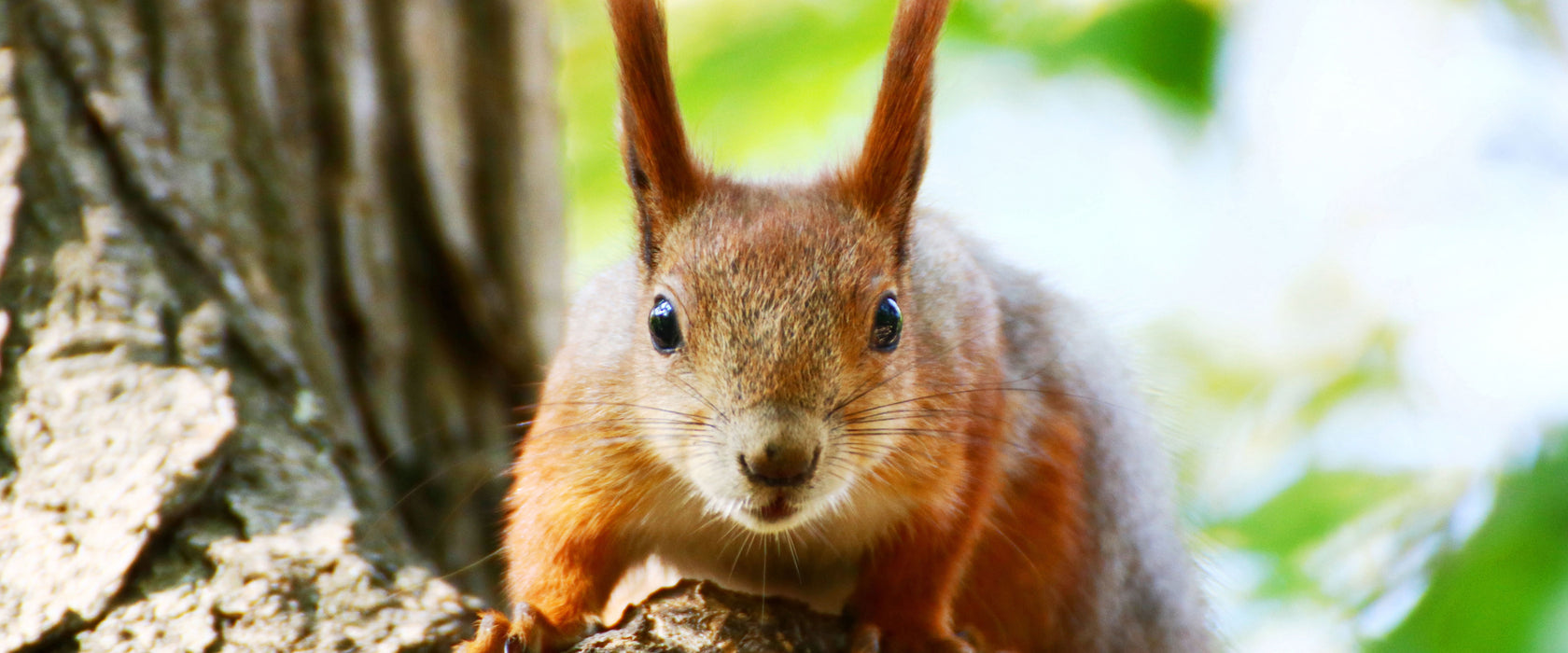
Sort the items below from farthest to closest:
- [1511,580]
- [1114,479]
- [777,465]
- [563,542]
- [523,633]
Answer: [1114,479], [1511,580], [563,542], [523,633], [777,465]

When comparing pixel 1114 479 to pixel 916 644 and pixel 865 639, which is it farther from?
pixel 865 639

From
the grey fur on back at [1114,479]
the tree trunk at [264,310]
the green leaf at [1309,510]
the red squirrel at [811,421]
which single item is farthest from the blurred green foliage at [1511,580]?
the tree trunk at [264,310]

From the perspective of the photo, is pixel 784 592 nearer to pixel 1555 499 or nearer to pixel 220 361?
pixel 220 361

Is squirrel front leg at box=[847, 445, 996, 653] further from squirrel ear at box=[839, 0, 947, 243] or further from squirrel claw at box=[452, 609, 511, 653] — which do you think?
squirrel claw at box=[452, 609, 511, 653]

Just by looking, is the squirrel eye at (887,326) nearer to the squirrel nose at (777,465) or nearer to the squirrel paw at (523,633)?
the squirrel nose at (777,465)

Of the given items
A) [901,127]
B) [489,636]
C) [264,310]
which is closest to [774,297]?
[901,127]
